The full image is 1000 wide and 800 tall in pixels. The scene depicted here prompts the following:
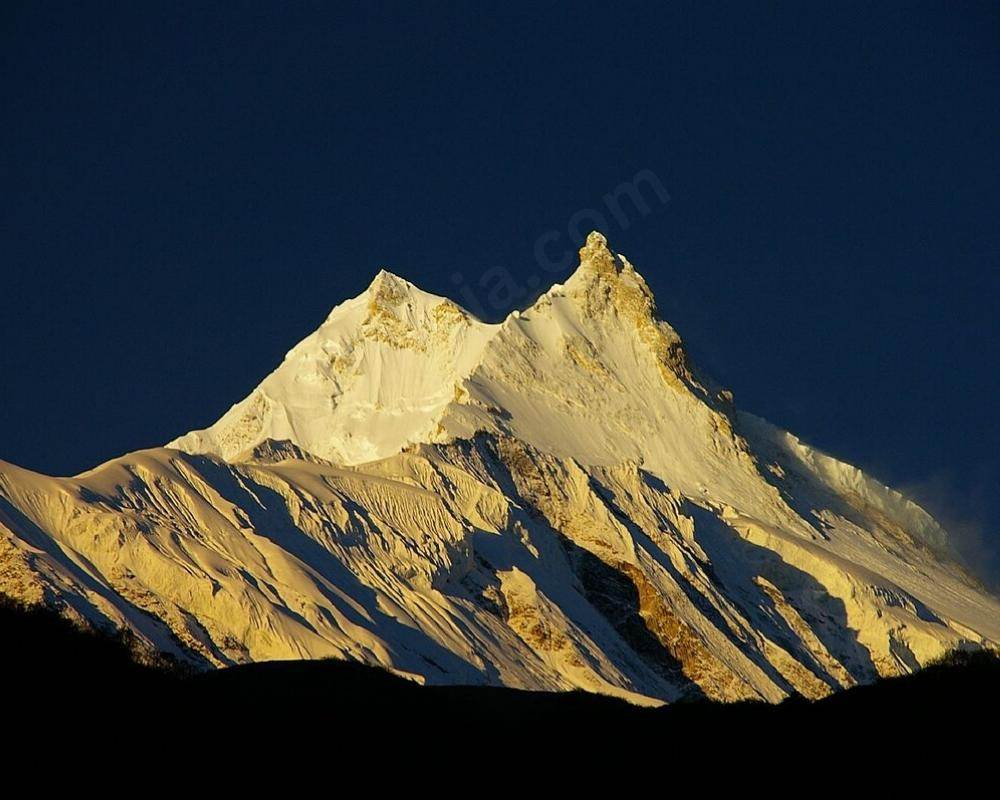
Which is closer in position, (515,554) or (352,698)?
(352,698)

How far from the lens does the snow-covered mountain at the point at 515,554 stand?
4382 inches

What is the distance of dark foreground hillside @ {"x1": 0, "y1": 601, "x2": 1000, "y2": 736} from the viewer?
41.2 m

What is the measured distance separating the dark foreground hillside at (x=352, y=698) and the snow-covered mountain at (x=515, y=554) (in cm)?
5131

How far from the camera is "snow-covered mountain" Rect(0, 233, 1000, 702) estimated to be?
111m

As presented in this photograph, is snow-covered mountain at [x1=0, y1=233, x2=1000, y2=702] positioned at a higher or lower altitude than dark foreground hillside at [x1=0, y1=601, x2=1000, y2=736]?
higher

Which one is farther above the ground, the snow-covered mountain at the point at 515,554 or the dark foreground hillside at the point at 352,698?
the snow-covered mountain at the point at 515,554

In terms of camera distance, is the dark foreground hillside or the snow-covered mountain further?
the snow-covered mountain

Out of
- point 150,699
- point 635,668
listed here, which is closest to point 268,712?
point 150,699

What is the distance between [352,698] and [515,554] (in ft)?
333

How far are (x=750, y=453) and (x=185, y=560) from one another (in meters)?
93.1

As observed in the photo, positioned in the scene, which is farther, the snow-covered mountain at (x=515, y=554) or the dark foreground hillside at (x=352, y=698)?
the snow-covered mountain at (x=515, y=554)

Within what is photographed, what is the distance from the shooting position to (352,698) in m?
47.1

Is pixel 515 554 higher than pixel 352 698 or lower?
higher

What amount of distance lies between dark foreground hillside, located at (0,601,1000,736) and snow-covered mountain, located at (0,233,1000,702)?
168 feet
